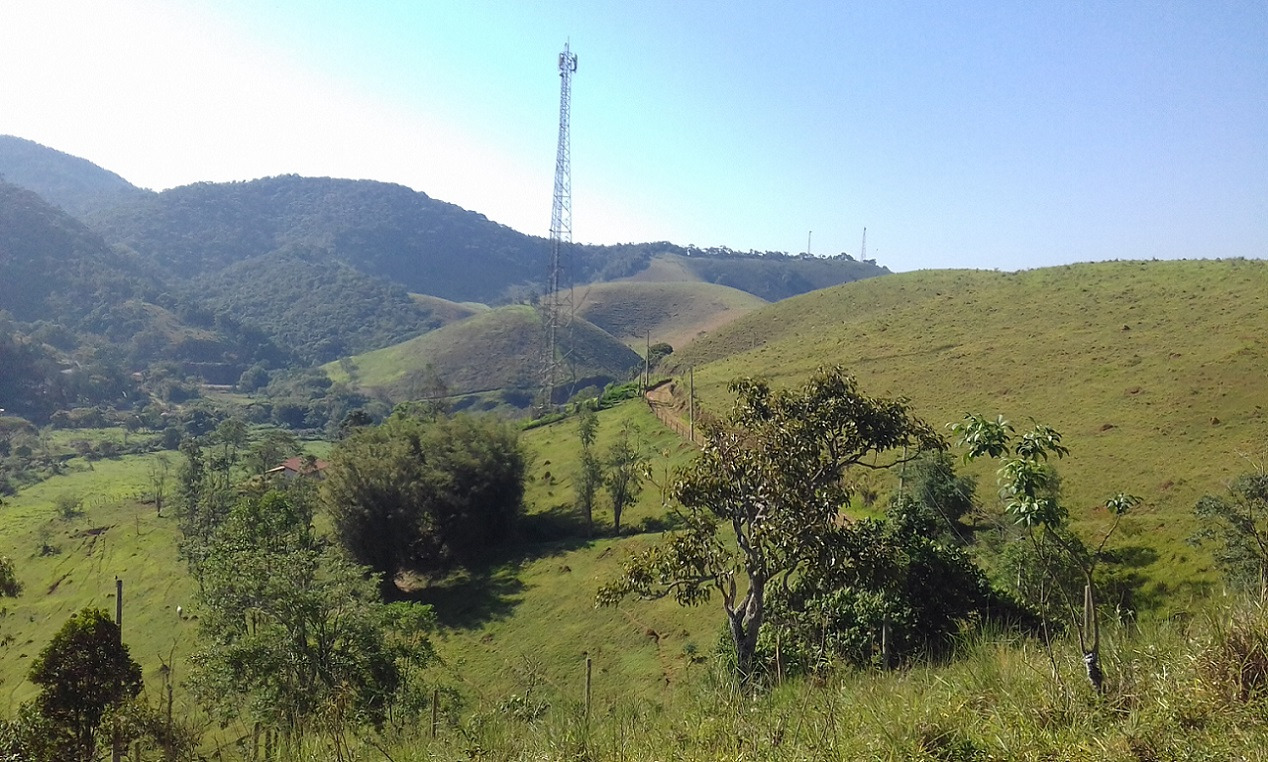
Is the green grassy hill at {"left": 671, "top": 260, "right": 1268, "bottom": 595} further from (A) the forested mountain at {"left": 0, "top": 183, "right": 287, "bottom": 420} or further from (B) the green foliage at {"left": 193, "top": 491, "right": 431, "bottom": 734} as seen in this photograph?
(A) the forested mountain at {"left": 0, "top": 183, "right": 287, "bottom": 420}

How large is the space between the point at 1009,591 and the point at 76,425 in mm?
153948

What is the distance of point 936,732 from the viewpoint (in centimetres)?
436

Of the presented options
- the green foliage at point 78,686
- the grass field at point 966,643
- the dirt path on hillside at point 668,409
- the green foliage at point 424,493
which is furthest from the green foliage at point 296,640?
the dirt path on hillside at point 668,409

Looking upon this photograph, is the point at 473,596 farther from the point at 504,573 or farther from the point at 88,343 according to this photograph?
the point at 88,343

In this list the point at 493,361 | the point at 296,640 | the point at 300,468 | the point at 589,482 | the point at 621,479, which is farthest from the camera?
the point at 493,361

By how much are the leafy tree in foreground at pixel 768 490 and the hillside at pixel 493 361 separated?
12341 cm

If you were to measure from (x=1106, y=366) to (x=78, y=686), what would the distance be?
51.3 meters

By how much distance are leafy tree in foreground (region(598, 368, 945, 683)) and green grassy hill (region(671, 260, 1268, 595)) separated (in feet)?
22.0

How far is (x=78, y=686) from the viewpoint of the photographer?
12203mm

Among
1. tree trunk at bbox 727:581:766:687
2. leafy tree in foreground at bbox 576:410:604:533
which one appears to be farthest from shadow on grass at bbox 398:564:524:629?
tree trunk at bbox 727:581:766:687

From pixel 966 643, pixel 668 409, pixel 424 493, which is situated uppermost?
pixel 966 643

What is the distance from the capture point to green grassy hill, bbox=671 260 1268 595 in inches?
1124

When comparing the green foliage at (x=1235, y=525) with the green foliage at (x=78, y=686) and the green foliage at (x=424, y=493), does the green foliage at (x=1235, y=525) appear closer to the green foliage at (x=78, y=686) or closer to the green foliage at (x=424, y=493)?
the green foliage at (x=78, y=686)

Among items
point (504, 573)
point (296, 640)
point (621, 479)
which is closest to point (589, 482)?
point (621, 479)
